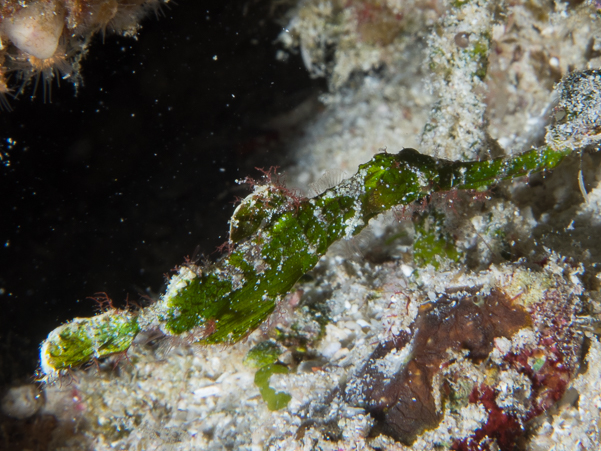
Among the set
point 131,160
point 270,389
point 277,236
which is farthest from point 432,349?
point 131,160

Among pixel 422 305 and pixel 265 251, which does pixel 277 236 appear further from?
pixel 422 305

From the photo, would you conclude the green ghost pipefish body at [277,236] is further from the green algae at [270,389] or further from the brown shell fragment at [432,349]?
the brown shell fragment at [432,349]

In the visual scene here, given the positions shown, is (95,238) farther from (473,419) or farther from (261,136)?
(473,419)

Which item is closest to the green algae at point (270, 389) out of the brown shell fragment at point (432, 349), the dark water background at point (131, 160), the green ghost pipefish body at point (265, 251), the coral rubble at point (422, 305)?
the coral rubble at point (422, 305)

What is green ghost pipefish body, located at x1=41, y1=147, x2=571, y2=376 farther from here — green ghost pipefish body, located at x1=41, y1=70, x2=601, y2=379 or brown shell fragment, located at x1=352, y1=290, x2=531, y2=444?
brown shell fragment, located at x1=352, y1=290, x2=531, y2=444

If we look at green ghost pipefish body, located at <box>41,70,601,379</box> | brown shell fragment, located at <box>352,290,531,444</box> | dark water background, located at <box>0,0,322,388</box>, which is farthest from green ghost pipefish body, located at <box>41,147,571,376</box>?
dark water background, located at <box>0,0,322,388</box>

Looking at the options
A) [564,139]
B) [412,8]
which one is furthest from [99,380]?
[412,8]
